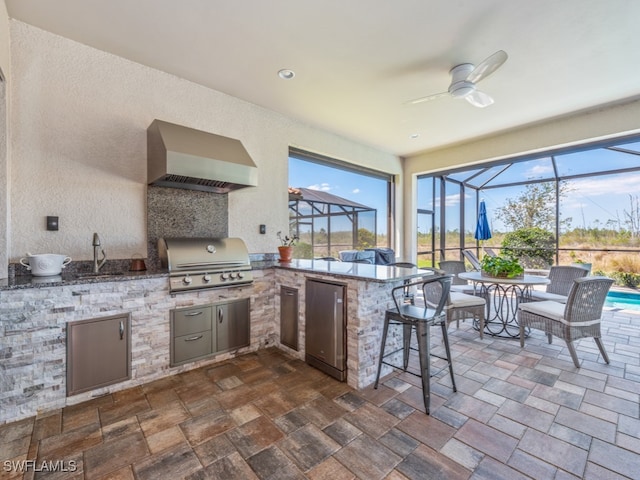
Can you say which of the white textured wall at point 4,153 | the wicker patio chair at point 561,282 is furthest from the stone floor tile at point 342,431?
the wicker patio chair at point 561,282

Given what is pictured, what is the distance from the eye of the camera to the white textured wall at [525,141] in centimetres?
390

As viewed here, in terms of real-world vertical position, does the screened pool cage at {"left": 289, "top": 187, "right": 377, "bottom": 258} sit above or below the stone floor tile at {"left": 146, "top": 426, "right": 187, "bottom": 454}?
above

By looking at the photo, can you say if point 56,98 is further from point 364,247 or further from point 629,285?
point 629,285

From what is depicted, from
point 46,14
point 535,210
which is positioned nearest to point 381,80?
point 46,14

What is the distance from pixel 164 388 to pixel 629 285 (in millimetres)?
8711

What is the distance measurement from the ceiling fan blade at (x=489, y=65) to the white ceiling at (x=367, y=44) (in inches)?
10.2

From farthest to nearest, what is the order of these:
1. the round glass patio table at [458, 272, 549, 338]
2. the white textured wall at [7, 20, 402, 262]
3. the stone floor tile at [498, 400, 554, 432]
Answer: the round glass patio table at [458, 272, 549, 338]
the white textured wall at [7, 20, 402, 262]
the stone floor tile at [498, 400, 554, 432]

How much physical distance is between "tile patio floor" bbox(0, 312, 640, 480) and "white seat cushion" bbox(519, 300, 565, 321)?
0.50 meters

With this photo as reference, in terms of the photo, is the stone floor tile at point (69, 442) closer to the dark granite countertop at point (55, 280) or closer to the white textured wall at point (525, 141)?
the dark granite countertop at point (55, 280)

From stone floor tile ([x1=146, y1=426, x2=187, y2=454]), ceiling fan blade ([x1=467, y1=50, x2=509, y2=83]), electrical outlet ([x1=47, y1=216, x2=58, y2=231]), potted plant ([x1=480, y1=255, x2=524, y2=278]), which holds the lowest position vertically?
stone floor tile ([x1=146, y1=426, x2=187, y2=454])

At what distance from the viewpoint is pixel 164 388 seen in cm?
245

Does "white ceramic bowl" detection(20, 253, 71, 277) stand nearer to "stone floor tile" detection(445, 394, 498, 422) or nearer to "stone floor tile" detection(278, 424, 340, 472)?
"stone floor tile" detection(278, 424, 340, 472)

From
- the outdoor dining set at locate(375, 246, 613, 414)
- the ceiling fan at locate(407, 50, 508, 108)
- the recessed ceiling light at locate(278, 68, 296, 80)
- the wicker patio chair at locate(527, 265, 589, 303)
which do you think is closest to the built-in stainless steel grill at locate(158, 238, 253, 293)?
the outdoor dining set at locate(375, 246, 613, 414)

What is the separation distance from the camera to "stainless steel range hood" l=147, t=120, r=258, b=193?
2652 millimetres
